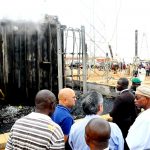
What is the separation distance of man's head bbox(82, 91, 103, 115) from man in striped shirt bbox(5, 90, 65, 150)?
1.25ft

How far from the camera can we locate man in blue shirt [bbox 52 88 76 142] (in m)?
3.75

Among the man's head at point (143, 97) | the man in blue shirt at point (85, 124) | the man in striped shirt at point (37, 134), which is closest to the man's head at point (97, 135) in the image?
the man in striped shirt at point (37, 134)

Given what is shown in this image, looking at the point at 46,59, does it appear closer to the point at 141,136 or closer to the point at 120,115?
the point at 120,115

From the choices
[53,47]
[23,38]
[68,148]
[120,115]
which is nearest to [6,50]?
[23,38]

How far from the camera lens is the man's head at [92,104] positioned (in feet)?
10.5

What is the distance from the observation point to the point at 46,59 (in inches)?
531

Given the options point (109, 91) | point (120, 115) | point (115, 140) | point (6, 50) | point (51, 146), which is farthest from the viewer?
point (109, 91)

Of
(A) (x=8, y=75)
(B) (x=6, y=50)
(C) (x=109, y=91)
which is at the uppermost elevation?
(B) (x=6, y=50)

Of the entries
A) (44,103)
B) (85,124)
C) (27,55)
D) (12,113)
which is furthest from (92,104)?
(27,55)

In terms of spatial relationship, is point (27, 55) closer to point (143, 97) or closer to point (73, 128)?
point (143, 97)

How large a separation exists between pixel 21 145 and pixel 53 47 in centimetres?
1062

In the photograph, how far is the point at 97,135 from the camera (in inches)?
93.8

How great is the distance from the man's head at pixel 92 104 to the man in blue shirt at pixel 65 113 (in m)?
0.59

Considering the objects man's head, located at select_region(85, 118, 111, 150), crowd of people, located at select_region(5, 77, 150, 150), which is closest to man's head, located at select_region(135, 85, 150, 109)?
crowd of people, located at select_region(5, 77, 150, 150)
